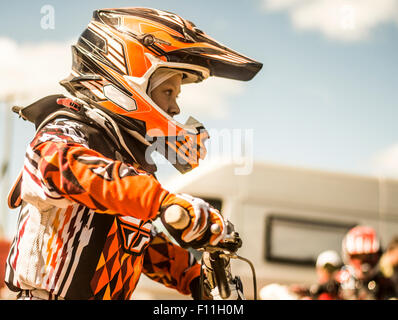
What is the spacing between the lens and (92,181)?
70.4 inches

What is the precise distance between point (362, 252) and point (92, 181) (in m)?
3.99

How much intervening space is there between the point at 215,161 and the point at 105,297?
6.35 meters

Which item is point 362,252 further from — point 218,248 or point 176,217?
point 176,217

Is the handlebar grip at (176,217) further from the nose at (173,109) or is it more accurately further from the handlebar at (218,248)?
the nose at (173,109)

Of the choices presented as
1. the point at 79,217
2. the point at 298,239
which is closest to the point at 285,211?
the point at 298,239

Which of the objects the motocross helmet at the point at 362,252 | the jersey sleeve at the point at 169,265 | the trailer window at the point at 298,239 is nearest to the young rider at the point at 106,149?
the jersey sleeve at the point at 169,265

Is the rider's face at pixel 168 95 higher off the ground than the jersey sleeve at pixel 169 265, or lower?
higher

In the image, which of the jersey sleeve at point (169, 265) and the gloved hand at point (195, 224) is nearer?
the gloved hand at point (195, 224)

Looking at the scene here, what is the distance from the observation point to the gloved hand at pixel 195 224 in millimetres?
1743

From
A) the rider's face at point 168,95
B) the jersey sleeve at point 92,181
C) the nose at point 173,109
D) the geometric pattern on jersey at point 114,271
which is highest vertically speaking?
the rider's face at point 168,95

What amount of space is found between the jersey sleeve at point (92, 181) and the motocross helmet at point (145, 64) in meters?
0.37

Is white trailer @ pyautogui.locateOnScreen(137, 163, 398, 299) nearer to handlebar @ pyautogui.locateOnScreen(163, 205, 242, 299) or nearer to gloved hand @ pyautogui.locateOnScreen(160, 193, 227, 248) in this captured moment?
handlebar @ pyautogui.locateOnScreen(163, 205, 242, 299)

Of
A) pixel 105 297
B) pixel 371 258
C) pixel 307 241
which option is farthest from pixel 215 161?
pixel 105 297
